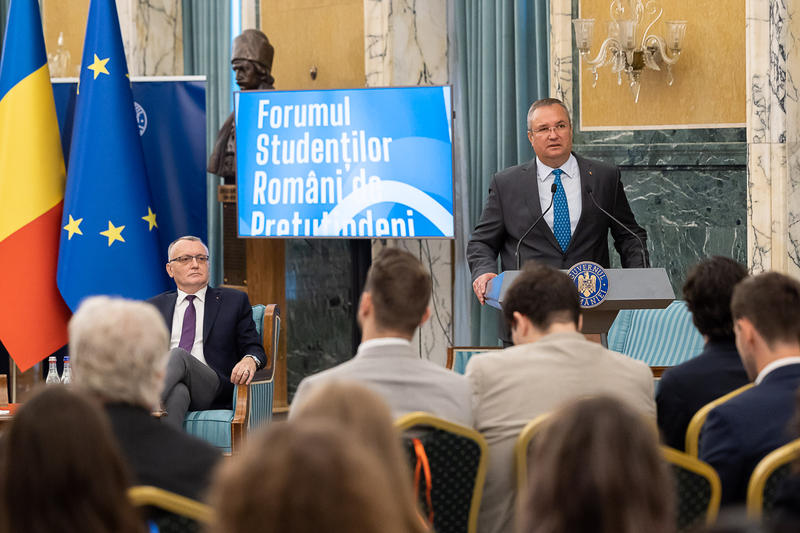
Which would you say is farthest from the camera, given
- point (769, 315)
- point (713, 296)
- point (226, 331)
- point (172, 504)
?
point (226, 331)

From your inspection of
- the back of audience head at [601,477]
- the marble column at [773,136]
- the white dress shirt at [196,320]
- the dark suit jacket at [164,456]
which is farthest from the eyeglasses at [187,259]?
the back of audience head at [601,477]

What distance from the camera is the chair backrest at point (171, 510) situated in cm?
165

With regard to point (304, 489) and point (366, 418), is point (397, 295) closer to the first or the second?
point (366, 418)

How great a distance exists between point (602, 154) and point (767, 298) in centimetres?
352

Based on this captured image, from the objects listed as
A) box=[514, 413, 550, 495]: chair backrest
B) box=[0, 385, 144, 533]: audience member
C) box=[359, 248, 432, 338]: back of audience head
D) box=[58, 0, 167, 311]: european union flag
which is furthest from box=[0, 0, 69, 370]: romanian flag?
box=[0, 385, 144, 533]: audience member

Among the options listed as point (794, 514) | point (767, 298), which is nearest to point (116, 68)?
point (767, 298)

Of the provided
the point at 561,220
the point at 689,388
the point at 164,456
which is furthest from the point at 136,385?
the point at 561,220

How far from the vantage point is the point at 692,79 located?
560 centimetres

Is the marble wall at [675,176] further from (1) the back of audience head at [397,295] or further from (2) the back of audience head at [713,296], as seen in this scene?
(1) the back of audience head at [397,295]

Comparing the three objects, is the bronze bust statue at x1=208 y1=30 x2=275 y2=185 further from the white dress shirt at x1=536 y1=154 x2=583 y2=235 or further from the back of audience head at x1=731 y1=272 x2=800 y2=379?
the back of audience head at x1=731 y1=272 x2=800 y2=379

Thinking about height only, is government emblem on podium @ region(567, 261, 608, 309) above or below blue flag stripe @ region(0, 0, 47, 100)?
below

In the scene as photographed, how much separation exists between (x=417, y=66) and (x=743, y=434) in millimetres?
4856

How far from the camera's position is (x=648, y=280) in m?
3.52

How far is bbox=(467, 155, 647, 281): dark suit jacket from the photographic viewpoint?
4.20 metres
